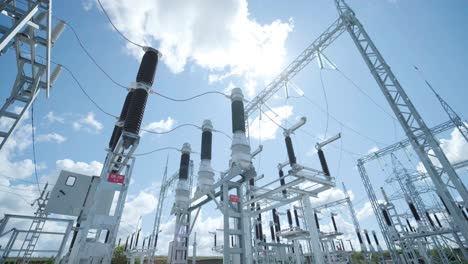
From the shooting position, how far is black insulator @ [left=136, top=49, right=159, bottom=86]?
7.80 m

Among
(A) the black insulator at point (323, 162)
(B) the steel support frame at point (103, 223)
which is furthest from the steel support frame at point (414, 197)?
(B) the steel support frame at point (103, 223)

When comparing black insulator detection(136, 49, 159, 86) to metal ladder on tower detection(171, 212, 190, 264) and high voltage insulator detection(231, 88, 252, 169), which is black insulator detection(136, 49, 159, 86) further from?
metal ladder on tower detection(171, 212, 190, 264)

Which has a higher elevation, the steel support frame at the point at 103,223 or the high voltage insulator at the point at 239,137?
the high voltage insulator at the point at 239,137

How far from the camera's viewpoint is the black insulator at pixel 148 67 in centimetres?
780

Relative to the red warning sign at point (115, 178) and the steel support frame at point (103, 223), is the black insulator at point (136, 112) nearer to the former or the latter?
the steel support frame at point (103, 223)

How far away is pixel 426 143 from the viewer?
9.36 meters

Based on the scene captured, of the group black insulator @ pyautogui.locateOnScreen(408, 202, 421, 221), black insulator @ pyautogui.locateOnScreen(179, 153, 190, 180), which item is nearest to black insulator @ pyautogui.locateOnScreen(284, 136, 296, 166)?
black insulator @ pyautogui.locateOnScreen(179, 153, 190, 180)

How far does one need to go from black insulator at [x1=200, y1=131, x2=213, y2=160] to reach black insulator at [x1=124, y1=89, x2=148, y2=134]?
3175mm

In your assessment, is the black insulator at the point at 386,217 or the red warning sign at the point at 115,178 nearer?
the red warning sign at the point at 115,178

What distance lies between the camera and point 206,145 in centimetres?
973

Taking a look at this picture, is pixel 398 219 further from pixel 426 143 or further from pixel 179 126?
pixel 179 126

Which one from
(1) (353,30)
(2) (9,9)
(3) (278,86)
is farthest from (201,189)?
(1) (353,30)

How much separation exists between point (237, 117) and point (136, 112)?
3.57 meters

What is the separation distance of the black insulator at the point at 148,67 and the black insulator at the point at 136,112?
0.50 metres
